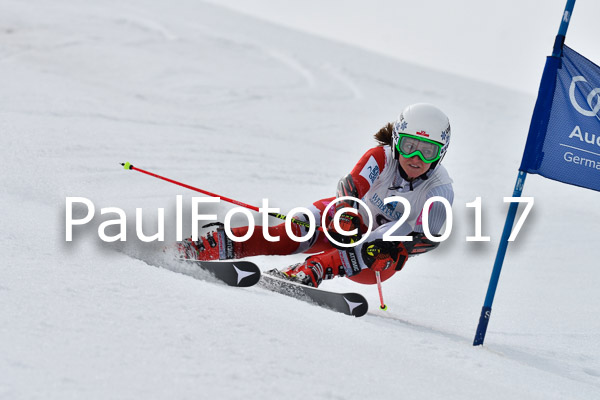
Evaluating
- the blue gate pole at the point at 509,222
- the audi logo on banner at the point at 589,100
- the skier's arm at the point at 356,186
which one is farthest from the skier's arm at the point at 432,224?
the audi logo on banner at the point at 589,100

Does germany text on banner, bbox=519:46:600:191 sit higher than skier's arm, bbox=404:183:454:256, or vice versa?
germany text on banner, bbox=519:46:600:191

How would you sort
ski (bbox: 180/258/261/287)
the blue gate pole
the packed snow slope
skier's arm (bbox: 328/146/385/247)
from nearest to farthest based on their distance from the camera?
the packed snow slope < the blue gate pole < ski (bbox: 180/258/261/287) < skier's arm (bbox: 328/146/385/247)

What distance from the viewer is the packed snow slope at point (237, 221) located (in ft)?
7.89

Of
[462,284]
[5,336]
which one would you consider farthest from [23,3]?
[5,336]

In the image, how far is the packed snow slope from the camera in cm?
240

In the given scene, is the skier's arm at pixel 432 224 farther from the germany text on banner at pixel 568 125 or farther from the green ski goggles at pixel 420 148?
the germany text on banner at pixel 568 125

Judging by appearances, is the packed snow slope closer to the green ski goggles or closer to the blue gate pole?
the blue gate pole

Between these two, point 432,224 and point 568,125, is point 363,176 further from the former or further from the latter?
point 568,125

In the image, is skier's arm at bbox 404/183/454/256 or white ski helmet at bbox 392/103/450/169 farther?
skier's arm at bbox 404/183/454/256

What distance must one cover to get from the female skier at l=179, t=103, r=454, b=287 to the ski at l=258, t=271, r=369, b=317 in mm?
181

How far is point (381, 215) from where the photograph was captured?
4.65 meters

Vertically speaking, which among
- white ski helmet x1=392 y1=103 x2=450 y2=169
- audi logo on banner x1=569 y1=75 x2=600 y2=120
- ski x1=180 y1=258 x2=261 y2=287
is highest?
audi logo on banner x1=569 y1=75 x2=600 y2=120

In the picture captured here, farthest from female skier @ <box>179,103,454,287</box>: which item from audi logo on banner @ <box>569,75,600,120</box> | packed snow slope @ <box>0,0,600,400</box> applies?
audi logo on banner @ <box>569,75,600,120</box>

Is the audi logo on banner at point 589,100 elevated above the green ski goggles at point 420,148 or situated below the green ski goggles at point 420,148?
above
